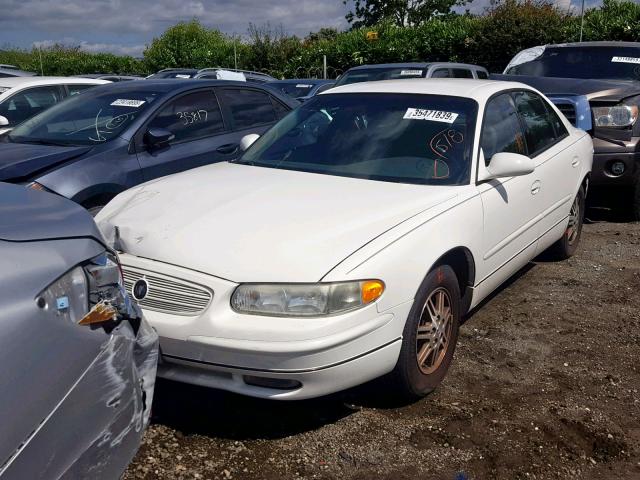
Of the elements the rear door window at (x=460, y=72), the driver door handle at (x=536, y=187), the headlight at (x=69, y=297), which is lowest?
the rear door window at (x=460, y=72)

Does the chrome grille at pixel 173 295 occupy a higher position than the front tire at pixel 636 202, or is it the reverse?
the chrome grille at pixel 173 295

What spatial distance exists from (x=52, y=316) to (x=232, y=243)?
1.35 m

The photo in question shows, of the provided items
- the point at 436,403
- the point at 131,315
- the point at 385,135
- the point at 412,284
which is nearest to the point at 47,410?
the point at 131,315

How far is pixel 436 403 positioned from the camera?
11.8 feet

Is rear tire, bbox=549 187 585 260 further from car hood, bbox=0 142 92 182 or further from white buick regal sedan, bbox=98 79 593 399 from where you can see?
car hood, bbox=0 142 92 182

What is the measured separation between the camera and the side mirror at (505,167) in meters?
4.03

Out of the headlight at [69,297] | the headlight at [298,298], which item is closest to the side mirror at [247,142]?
the headlight at [298,298]

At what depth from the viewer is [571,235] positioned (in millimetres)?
6023

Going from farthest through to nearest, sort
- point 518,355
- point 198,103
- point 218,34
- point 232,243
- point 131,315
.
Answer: point 218,34
point 198,103
point 518,355
point 232,243
point 131,315

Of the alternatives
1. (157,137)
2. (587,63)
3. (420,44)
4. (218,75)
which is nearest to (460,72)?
(587,63)

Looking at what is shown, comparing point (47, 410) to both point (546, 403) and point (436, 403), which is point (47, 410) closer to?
point (436, 403)

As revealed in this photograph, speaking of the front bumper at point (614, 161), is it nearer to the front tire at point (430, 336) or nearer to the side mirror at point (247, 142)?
the side mirror at point (247, 142)

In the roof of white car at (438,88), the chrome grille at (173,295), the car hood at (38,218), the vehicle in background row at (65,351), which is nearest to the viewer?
the vehicle in background row at (65,351)

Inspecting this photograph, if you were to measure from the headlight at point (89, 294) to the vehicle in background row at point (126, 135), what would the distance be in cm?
295
